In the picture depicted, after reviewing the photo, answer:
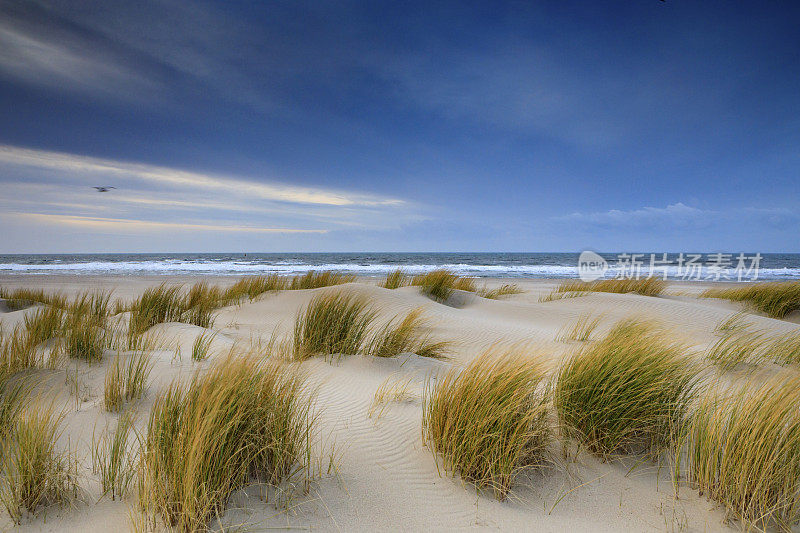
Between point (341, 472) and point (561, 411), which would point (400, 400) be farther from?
point (561, 411)

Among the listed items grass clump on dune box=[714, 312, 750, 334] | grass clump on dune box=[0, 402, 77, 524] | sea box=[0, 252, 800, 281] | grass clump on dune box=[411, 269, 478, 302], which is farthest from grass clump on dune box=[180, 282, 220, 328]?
sea box=[0, 252, 800, 281]

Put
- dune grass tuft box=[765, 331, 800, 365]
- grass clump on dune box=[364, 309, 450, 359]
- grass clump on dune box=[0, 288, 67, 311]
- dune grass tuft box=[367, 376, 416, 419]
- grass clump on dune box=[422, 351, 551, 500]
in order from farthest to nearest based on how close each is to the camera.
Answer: grass clump on dune box=[0, 288, 67, 311] < grass clump on dune box=[364, 309, 450, 359] < dune grass tuft box=[765, 331, 800, 365] < dune grass tuft box=[367, 376, 416, 419] < grass clump on dune box=[422, 351, 551, 500]

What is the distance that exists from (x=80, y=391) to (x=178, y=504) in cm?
245

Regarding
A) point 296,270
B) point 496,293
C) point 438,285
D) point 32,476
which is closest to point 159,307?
point 32,476

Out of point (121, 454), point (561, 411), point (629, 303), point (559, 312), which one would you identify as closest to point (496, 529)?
point (561, 411)

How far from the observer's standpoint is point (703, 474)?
2.35 m

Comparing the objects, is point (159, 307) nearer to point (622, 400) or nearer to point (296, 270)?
point (622, 400)

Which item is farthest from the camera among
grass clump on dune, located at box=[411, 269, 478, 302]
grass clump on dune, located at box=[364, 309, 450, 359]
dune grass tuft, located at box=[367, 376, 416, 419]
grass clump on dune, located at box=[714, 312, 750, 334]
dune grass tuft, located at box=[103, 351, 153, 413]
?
grass clump on dune, located at box=[411, 269, 478, 302]

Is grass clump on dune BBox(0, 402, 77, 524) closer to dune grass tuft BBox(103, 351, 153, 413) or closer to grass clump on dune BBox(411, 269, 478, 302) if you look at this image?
dune grass tuft BBox(103, 351, 153, 413)

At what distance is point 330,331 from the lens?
210 inches

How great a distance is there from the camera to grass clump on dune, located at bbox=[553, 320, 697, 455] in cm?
275

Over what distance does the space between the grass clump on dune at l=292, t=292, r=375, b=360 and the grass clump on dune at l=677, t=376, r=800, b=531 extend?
3.69 metres

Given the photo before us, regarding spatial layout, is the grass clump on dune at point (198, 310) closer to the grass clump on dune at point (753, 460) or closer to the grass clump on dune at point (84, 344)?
the grass clump on dune at point (84, 344)

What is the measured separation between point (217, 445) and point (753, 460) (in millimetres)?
3061
